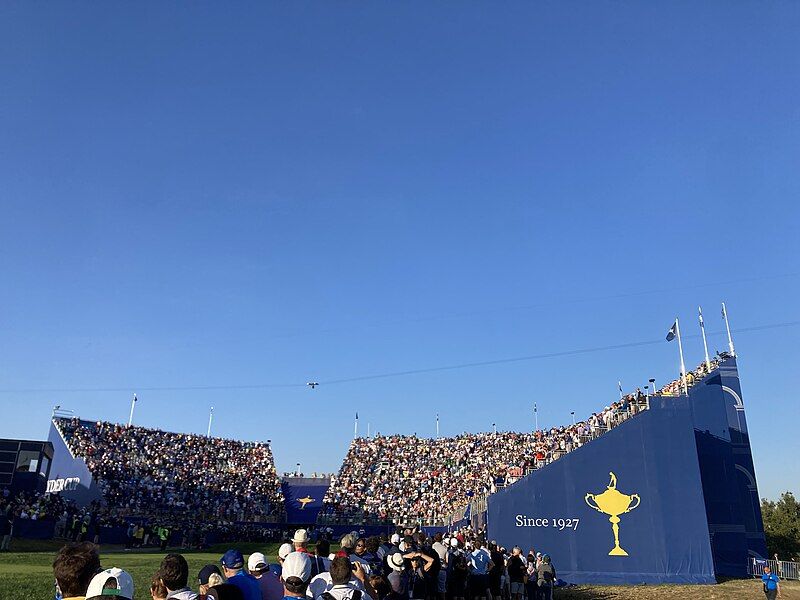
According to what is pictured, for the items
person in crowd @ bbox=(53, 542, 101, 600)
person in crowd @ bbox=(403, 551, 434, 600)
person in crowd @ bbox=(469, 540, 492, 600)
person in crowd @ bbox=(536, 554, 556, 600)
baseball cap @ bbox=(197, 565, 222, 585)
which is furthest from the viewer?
person in crowd @ bbox=(536, 554, 556, 600)

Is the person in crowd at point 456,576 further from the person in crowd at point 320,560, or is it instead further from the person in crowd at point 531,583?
the person in crowd at point 320,560

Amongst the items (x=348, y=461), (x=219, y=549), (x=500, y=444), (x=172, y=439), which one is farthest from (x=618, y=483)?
(x=172, y=439)

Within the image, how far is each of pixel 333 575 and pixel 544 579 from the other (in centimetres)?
1288

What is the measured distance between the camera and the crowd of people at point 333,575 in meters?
4.13

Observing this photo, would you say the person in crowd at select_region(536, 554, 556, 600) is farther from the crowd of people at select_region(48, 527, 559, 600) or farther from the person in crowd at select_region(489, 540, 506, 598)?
the person in crowd at select_region(489, 540, 506, 598)

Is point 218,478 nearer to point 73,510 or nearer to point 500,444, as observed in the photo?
point 73,510

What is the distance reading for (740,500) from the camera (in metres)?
27.9

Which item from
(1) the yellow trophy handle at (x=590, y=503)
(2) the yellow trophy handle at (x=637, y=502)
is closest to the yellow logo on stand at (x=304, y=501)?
(1) the yellow trophy handle at (x=590, y=503)

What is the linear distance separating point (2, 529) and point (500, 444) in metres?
34.5

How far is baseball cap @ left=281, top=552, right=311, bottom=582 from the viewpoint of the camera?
605 cm

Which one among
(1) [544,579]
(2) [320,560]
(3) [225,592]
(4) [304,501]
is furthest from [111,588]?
(4) [304,501]

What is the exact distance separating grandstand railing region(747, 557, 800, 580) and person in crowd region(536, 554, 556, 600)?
48.1 ft

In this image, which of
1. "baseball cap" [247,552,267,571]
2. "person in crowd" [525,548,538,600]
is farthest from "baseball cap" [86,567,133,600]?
"person in crowd" [525,548,538,600]

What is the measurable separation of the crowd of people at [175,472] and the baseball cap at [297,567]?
114ft
